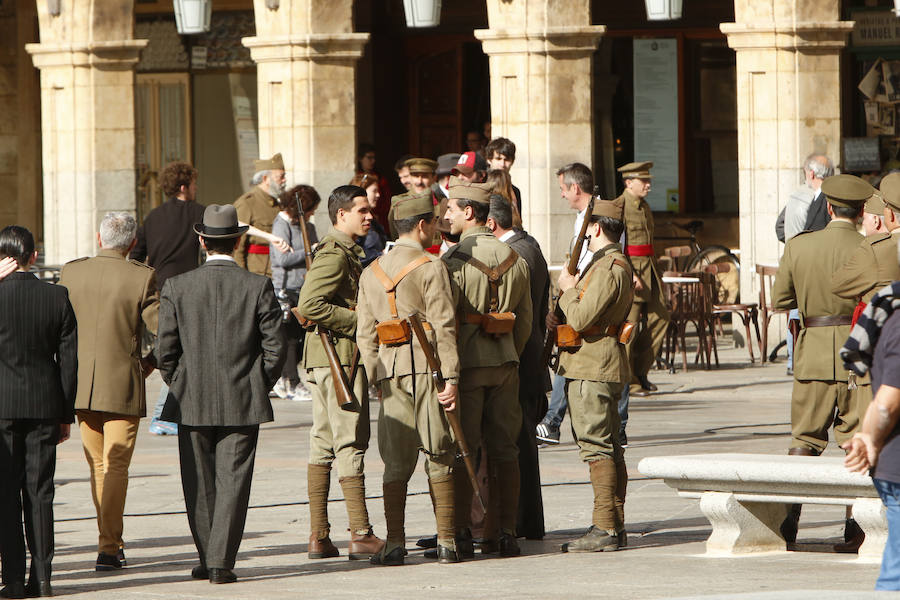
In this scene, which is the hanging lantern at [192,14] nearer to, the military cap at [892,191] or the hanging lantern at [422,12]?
the hanging lantern at [422,12]

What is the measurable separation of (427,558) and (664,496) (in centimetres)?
206

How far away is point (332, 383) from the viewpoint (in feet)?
29.1

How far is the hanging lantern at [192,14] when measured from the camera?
15.9 metres

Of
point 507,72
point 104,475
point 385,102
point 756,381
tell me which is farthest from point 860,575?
point 385,102

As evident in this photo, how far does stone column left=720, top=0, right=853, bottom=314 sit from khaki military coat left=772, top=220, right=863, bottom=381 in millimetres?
7441

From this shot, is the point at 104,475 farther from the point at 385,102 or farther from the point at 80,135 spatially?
the point at 385,102

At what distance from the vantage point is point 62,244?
18406 mm

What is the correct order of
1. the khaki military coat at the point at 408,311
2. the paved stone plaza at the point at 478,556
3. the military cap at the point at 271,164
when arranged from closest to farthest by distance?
the paved stone plaza at the point at 478,556, the khaki military coat at the point at 408,311, the military cap at the point at 271,164

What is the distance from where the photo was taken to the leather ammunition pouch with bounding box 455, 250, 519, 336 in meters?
8.51

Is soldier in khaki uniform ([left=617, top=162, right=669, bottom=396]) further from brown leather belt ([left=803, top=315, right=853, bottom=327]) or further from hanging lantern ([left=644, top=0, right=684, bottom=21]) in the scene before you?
brown leather belt ([left=803, top=315, right=853, bottom=327])

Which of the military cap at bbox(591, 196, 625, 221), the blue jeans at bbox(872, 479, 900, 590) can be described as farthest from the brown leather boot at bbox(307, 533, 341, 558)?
the blue jeans at bbox(872, 479, 900, 590)

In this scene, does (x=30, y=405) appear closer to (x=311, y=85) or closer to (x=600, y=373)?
(x=600, y=373)

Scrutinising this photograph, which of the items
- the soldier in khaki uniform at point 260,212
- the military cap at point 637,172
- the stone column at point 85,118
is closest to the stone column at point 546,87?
the military cap at point 637,172

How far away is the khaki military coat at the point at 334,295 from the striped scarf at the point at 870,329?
9.90 ft
